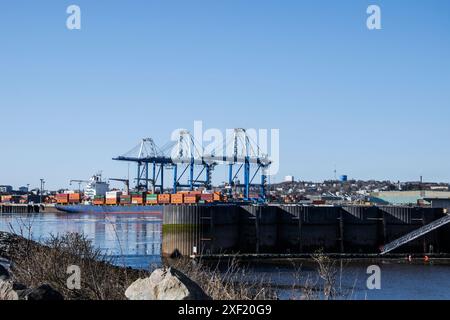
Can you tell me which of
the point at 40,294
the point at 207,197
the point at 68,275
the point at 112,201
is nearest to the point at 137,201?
the point at 112,201

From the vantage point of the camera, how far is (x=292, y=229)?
170 ft

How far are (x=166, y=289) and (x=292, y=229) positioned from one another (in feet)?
138

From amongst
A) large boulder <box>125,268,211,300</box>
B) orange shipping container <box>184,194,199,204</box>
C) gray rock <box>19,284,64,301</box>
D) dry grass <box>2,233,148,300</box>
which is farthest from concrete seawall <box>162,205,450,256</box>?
orange shipping container <box>184,194,199,204</box>

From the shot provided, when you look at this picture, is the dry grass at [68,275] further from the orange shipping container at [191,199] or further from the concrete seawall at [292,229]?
the orange shipping container at [191,199]

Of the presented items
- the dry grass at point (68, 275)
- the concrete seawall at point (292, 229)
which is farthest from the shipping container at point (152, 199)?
the dry grass at point (68, 275)

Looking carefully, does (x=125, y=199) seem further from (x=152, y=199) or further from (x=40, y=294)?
(x=40, y=294)

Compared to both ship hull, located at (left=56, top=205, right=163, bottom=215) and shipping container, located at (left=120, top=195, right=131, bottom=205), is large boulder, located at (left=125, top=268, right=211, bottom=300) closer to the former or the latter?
ship hull, located at (left=56, top=205, right=163, bottom=215)

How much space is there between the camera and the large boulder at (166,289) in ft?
33.8

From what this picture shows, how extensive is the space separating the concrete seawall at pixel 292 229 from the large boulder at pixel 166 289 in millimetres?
37862

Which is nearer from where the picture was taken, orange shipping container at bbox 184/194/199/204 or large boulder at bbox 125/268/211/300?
large boulder at bbox 125/268/211/300

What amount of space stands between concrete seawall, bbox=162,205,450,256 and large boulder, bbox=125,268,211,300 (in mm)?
37862

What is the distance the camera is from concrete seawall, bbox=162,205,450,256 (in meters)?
49.1
